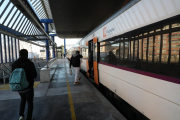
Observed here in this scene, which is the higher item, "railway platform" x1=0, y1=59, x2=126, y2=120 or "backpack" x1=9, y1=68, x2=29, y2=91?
"backpack" x1=9, y1=68, x2=29, y2=91

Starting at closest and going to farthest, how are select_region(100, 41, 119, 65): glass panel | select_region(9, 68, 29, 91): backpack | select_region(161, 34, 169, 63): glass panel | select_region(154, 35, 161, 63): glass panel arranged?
select_region(161, 34, 169, 63): glass panel < select_region(154, 35, 161, 63): glass panel < select_region(9, 68, 29, 91): backpack < select_region(100, 41, 119, 65): glass panel

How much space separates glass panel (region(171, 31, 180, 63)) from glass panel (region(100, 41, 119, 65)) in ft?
7.00

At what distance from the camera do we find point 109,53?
5.01 m

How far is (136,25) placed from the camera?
10.4ft

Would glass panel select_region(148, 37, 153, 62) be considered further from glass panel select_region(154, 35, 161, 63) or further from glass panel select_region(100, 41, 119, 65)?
glass panel select_region(100, 41, 119, 65)

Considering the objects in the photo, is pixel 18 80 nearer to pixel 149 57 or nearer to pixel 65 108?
pixel 65 108

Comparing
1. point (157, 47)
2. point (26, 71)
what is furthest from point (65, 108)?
point (157, 47)

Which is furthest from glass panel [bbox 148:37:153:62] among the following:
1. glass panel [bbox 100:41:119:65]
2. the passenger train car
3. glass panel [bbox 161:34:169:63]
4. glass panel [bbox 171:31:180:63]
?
glass panel [bbox 100:41:119:65]

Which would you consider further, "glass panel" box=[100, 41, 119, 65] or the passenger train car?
"glass panel" box=[100, 41, 119, 65]

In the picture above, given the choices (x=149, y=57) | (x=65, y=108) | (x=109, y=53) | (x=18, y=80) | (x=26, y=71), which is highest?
(x=109, y=53)

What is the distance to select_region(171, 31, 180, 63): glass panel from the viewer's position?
6.93 feet

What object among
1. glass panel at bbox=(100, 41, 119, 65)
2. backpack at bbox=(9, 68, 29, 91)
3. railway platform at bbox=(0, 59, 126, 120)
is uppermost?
glass panel at bbox=(100, 41, 119, 65)

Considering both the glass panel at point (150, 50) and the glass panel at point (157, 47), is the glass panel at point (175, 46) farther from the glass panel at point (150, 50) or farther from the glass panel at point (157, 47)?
the glass panel at point (150, 50)

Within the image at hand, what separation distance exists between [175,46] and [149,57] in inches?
25.6
